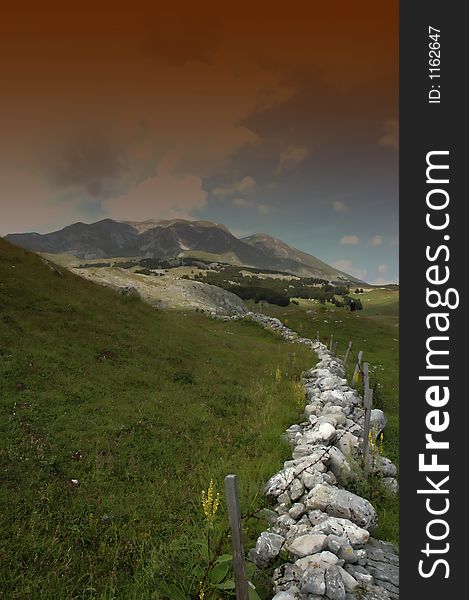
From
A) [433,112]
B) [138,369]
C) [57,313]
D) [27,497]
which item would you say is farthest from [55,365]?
[433,112]

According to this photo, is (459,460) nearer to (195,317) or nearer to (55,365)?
(55,365)

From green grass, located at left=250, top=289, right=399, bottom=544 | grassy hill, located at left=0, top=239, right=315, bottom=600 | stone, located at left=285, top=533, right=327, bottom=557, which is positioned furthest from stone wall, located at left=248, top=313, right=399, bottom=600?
grassy hill, located at left=0, top=239, right=315, bottom=600

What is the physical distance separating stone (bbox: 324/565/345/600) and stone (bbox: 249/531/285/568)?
3.70ft

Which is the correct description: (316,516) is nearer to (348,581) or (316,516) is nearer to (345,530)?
(345,530)

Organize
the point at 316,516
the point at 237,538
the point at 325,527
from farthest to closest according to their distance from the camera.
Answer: the point at 316,516
the point at 325,527
the point at 237,538

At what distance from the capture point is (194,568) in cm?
525

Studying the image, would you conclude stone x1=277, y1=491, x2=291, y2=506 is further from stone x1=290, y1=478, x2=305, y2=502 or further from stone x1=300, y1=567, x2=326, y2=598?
stone x1=300, y1=567, x2=326, y2=598

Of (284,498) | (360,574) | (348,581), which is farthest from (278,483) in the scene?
(348,581)

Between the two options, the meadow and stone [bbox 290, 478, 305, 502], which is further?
stone [bbox 290, 478, 305, 502]

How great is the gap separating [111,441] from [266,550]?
6152 mm

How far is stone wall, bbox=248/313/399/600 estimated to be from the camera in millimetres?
4789

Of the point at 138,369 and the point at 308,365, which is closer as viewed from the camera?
the point at 138,369

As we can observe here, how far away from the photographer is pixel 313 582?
4625 millimetres

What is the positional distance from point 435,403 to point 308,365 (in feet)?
54.2
